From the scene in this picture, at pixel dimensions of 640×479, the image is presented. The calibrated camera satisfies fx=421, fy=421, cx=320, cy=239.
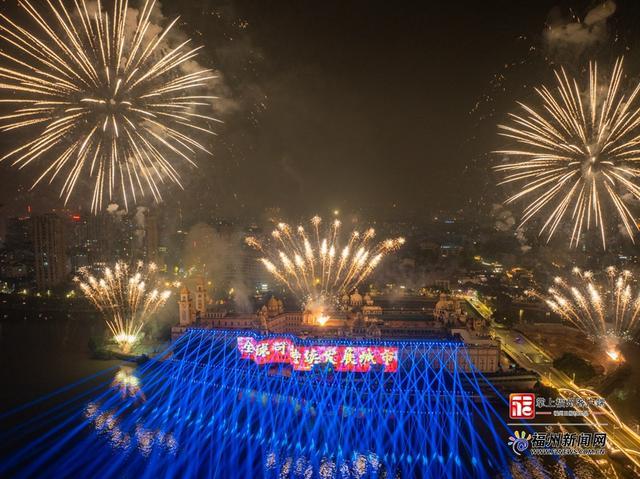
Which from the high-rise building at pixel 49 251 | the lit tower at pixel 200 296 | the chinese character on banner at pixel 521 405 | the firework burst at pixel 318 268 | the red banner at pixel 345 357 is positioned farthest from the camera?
the high-rise building at pixel 49 251

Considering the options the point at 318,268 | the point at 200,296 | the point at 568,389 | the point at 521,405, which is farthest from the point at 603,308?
the point at 200,296

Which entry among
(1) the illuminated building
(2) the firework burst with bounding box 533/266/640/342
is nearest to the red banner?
(1) the illuminated building

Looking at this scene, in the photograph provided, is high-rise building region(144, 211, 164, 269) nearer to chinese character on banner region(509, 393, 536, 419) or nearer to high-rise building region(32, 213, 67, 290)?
high-rise building region(32, 213, 67, 290)

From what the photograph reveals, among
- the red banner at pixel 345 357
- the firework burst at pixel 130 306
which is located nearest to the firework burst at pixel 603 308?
the red banner at pixel 345 357

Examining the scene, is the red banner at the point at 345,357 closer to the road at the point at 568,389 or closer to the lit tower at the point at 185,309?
the road at the point at 568,389

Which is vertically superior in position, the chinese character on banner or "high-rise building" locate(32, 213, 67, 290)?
"high-rise building" locate(32, 213, 67, 290)

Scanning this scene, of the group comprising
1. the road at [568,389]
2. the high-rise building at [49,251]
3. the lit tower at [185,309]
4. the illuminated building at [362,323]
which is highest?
the high-rise building at [49,251]
